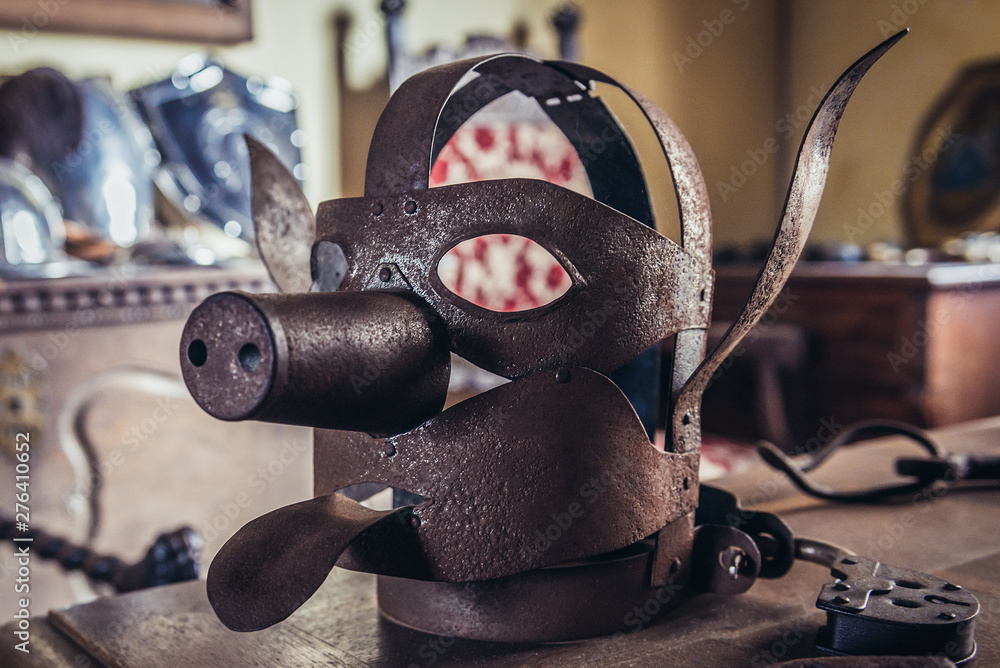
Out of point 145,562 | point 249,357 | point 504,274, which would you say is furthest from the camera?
point 504,274

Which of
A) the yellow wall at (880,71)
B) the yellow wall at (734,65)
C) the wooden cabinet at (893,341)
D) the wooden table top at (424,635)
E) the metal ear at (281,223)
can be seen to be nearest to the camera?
the wooden table top at (424,635)

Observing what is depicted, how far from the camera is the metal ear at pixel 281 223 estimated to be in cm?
69

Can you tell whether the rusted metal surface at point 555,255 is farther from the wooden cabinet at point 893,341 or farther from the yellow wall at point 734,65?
the wooden cabinet at point 893,341

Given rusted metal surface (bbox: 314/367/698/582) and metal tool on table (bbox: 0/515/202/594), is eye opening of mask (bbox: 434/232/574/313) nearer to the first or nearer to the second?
metal tool on table (bbox: 0/515/202/594)

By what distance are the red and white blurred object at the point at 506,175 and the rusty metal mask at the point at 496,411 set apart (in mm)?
2152

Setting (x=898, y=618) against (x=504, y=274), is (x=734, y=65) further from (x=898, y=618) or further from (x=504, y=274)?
(x=898, y=618)

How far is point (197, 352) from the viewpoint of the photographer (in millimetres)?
464

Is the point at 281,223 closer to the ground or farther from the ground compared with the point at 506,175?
closer to the ground

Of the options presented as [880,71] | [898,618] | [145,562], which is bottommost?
[145,562]

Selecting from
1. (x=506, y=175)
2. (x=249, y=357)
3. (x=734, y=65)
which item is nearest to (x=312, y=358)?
(x=249, y=357)

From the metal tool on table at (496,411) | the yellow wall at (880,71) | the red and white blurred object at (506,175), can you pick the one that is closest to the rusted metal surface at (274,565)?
the metal tool on table at (496,411)

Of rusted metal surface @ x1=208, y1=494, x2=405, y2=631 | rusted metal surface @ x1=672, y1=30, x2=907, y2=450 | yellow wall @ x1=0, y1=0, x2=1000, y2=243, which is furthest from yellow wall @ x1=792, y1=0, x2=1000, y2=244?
rusted metal surface @ x1=208, y1=494, x2=405, y2=631

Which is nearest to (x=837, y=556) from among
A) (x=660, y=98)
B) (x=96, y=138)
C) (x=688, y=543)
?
(x=688, y=543)

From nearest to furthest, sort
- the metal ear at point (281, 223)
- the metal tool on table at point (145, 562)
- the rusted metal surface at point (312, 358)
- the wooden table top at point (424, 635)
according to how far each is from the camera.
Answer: the rusted metal surface at point (312, 358) → the wooden table top at point (424, 635) → the metal ear at point (281, 223) → the metal tool on table at point (145, 562)
